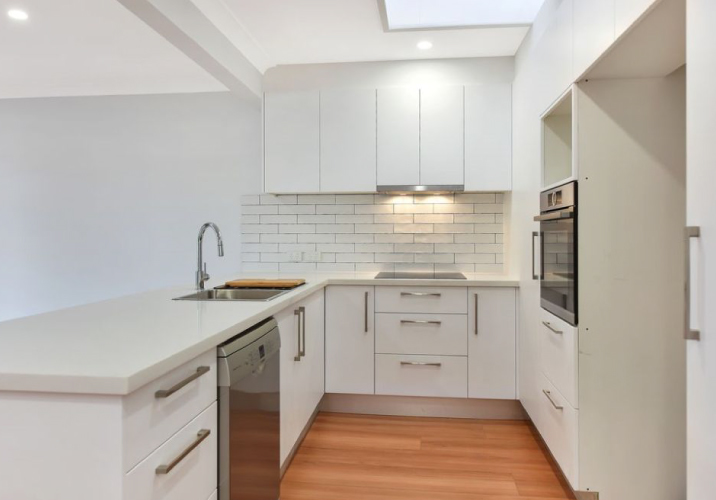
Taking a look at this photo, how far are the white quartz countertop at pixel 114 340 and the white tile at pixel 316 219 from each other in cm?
172

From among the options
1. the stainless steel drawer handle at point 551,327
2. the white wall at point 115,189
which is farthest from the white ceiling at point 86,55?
the stainless steel drawer handle at point 551,327

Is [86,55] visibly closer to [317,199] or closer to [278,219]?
[278,219]

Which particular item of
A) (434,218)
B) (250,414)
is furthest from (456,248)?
(250,414)

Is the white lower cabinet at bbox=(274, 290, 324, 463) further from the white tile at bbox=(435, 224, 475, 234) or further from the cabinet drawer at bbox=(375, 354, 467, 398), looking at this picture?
the white tile at bbox=(435, 224, 475, 234)

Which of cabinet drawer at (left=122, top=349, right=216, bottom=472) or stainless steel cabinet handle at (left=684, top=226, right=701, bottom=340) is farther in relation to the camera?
stainless steel cabinet handle at (left=684, top=226, right=701, bottom=340)

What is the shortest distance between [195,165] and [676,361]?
353 centimetres

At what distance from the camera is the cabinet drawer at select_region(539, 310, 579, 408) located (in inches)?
78.3

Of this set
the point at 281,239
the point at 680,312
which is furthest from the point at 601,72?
the point at 281,239

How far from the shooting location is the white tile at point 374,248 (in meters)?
3.68

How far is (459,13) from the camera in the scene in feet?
9.20

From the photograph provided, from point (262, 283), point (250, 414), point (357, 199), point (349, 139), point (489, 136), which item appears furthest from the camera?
point (357, 199)

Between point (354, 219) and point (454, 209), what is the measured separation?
0.79 metres

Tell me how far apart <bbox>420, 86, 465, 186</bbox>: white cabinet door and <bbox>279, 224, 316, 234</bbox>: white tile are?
1014 mm

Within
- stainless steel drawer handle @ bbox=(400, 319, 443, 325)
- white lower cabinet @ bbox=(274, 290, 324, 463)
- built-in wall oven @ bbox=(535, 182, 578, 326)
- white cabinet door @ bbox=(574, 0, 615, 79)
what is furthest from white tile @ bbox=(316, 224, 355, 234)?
white cabinet door @ bbox=(574, 0, 615, 79)
